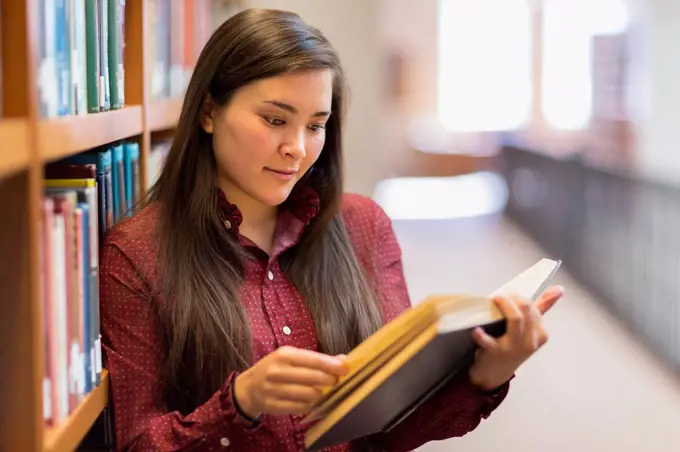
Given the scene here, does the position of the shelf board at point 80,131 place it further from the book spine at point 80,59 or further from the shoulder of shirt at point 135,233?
the shoulder of shirt at point 135,233

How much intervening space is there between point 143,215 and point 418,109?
1094 centimetres

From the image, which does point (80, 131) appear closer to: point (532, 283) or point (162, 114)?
point (532, 283)

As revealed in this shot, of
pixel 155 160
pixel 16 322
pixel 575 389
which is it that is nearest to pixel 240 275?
pixel 16 322

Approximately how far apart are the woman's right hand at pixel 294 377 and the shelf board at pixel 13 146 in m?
0.37

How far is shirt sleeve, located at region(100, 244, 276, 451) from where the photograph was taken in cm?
119

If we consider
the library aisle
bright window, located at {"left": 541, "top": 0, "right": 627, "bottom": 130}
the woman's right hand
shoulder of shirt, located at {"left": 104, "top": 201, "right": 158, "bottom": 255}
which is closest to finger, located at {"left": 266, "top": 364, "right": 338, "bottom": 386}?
the woman's right hand

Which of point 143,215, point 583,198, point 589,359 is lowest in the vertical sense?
point 589,359

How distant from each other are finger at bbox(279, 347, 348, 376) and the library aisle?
151 centimetres

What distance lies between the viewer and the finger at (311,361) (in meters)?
0.99

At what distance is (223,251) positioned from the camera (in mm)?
1329

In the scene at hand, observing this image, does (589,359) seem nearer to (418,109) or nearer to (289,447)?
(289,447)

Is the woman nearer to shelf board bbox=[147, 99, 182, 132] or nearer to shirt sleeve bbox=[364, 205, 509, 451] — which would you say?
shirt sleeve bbox=[364, 205, 509, 451]

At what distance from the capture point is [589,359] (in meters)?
3.55

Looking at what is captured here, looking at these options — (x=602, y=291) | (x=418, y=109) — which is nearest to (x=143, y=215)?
(x=602, y=291)
